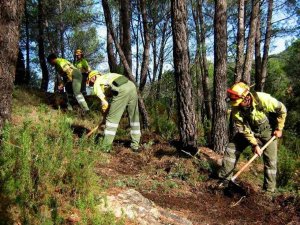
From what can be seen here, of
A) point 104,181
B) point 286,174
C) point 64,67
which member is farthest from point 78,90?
point 286,174

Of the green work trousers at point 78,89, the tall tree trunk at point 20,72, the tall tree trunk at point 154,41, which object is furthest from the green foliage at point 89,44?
the green work trousers at point 78,89

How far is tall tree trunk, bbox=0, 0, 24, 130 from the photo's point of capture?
5.34m

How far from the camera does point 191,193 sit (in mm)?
6098

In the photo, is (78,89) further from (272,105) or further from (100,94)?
(272,105)

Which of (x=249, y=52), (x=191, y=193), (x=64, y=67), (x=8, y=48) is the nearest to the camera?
(x=8, y=48)

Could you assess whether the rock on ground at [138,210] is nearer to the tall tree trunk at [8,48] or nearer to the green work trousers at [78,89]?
the tall tree trunk at [8,48]

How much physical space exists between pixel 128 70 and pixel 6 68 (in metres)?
3.87

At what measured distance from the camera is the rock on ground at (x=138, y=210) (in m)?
4.26

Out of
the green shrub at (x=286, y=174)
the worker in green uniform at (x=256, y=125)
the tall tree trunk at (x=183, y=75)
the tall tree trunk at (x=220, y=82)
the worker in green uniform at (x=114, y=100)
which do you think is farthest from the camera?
the tall tree trunk at (x=220, y=82)

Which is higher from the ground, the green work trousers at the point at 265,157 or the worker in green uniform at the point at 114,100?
the worker in green uniform at the point at 114,100

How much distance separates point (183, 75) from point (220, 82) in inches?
39.3

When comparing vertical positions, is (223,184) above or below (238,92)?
below

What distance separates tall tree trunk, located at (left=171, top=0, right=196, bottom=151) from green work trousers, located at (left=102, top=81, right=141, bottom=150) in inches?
36.4

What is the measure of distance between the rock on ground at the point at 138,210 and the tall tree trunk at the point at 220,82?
127 inches
